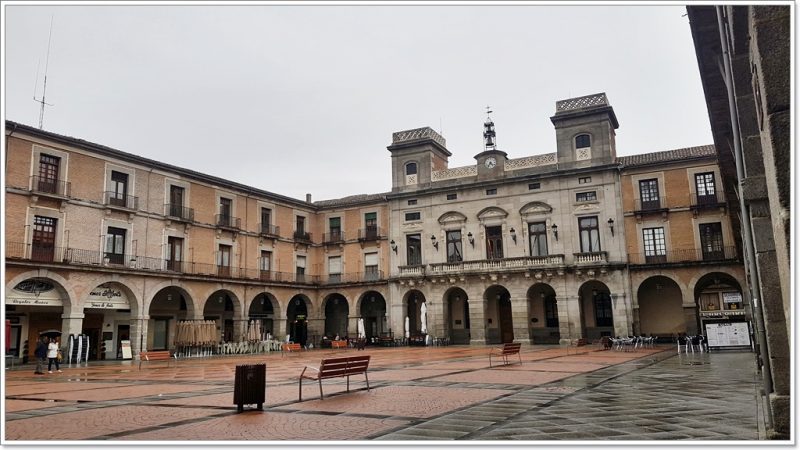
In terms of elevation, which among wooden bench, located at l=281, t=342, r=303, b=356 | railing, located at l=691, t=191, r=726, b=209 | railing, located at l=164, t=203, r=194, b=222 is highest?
railing, located at l=164, t=203, r=194, b=222

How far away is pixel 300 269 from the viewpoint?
40.9 meters

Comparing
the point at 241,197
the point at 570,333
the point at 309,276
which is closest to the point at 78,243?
the point at 241,197

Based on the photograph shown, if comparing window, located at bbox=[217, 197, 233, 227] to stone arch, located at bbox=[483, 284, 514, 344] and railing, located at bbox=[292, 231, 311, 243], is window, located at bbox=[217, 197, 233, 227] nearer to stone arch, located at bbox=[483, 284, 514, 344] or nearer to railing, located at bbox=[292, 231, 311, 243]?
railing, located at bbox=[292, 231, 311, 243]

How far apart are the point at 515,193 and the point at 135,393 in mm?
27932

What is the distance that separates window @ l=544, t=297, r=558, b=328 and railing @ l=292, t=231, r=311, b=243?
16622 mm

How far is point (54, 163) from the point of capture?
89.1ft

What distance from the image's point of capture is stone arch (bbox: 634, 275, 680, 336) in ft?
109

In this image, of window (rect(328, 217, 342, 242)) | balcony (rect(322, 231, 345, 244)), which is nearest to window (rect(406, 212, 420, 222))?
balcony (rect(322, 231, 345, 244))

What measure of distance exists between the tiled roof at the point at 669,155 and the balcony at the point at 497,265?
7020 mm

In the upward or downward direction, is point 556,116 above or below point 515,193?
above

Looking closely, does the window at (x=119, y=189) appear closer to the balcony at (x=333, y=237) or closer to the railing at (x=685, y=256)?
the balcony at (x=333, y=237)

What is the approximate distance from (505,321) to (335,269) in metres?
12.3

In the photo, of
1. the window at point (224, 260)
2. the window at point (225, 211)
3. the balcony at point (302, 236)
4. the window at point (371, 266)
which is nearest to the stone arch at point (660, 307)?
the window at point (371, 266)

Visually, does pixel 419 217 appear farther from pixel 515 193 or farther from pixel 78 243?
pixel 78 243
